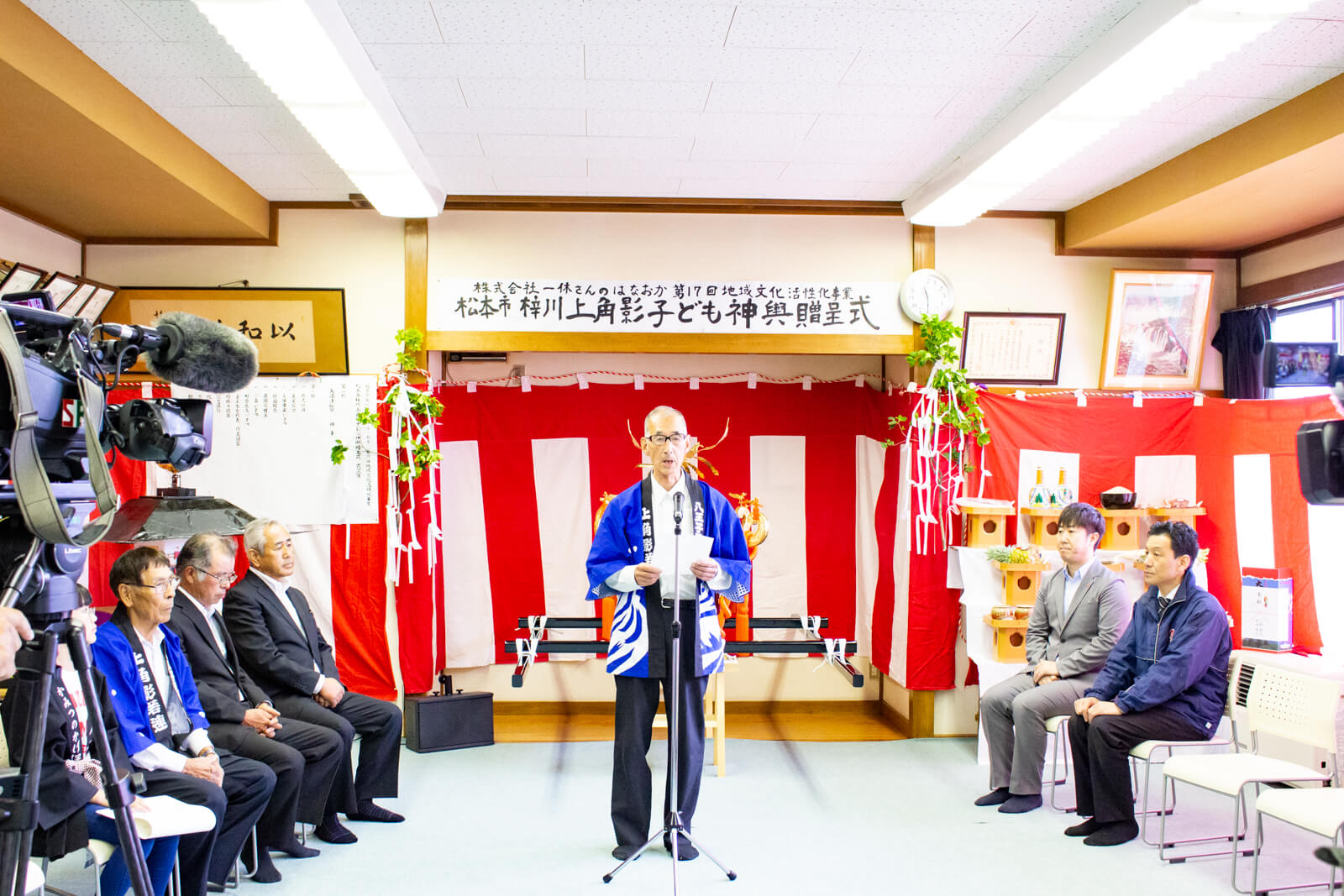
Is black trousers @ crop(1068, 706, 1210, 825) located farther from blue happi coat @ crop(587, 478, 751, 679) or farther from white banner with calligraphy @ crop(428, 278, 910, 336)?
white banner with calligraphy @ crop(428, 278, 910, 336)

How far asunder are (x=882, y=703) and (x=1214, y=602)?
92.5 inches

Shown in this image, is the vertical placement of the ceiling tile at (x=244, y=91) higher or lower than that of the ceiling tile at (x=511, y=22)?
higher

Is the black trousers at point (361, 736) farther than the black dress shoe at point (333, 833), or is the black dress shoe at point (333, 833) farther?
the black trousers at point (361, 736)

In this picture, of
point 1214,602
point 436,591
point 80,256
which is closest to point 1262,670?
point 1214,602

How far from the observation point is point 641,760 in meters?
3.38

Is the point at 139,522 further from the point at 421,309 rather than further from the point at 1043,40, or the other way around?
the point at 1043,40

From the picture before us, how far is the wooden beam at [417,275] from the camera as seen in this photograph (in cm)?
489

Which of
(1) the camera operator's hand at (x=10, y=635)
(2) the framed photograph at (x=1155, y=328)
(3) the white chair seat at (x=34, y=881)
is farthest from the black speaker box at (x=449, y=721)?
(2) the framed photograph at (x=1155, y=328)

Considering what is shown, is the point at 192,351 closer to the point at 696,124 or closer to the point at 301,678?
the point at 301,678

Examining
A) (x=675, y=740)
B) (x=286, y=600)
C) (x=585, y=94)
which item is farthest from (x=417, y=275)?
(x=675, y=740)

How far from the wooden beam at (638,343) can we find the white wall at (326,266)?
16 cm

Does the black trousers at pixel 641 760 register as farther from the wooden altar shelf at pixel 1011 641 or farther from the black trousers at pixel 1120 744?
the wooden altar shelf at pixel 1011 641

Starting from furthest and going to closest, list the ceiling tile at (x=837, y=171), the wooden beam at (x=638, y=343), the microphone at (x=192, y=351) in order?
the wooden beam at (x=638, y=343)
the ceiling tile at (x=837, y=171)
the microphone at (x=192, y=351)

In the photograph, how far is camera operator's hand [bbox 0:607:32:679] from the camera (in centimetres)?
143
